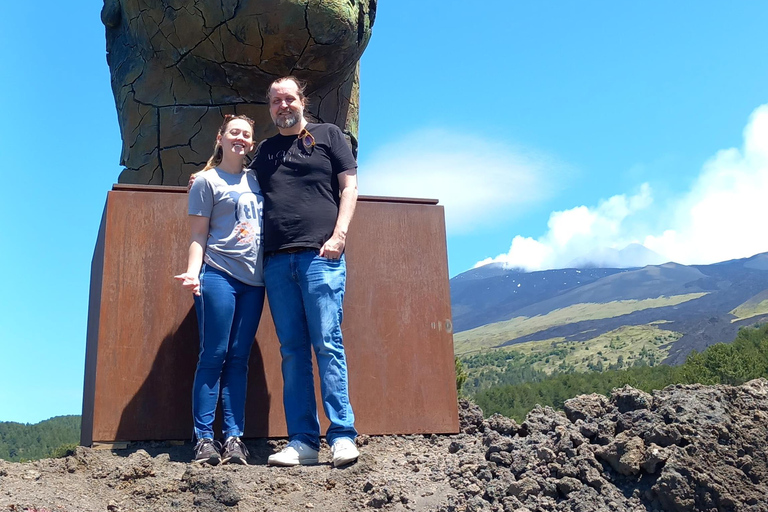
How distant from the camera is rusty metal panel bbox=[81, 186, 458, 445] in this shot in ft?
12.7

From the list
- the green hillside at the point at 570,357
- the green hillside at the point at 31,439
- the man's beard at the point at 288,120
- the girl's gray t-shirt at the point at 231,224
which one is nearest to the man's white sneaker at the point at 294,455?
the girl's gray t-shirt at the point at 231,224

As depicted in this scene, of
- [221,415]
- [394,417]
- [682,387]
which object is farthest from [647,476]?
[221,415]

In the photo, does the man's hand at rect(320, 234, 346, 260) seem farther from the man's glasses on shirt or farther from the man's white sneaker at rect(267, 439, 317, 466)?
the man's white sneaker at rect(267, 439, 317, 466)

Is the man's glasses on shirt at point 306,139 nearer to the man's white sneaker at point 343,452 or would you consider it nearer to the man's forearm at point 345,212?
the man's forearm at point 345,212

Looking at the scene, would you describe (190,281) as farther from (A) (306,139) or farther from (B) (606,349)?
(B) (606,349)

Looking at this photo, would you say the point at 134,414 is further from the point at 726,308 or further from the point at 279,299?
the point at 726,308

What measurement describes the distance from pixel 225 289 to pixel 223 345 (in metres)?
0.24

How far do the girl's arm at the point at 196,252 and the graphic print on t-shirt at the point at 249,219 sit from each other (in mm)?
142

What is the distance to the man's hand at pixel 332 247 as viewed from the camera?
342 cm

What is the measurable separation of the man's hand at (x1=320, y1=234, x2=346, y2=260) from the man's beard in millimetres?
576

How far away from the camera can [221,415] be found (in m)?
3.93

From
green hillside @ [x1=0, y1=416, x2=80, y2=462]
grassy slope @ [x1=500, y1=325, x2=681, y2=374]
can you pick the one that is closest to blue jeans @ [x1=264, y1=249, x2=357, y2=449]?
green hillside @ [x1=0, y1=416, x2=80, y2=462]

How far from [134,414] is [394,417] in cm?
127

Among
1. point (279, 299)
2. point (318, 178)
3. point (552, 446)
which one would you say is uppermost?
point (318, 178)
